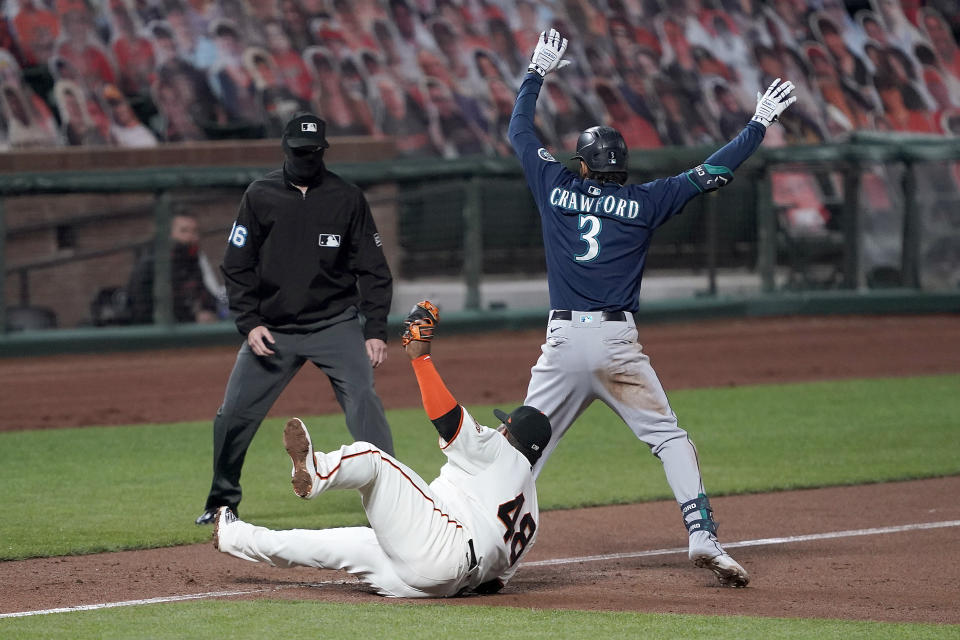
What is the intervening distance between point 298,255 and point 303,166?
39 centimetres

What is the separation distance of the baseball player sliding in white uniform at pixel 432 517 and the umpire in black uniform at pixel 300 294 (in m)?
1.16

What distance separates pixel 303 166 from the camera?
19.8 feet

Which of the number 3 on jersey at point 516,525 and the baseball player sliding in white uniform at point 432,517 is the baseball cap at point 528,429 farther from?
the number 3 on jersey at point 516,525

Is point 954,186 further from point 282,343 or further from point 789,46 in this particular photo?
point 282,343

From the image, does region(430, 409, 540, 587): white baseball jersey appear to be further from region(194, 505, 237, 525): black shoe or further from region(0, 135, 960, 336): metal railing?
region(0, 135, 960, 336): metal railing

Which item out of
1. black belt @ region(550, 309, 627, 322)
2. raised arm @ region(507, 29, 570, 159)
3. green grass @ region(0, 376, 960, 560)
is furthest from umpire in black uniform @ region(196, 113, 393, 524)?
black belt @ region(550, 309, 627, 322)

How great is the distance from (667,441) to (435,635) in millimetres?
1568

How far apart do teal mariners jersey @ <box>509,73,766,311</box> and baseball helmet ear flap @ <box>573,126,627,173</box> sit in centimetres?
7

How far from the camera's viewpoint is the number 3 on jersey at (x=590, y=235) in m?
5.50

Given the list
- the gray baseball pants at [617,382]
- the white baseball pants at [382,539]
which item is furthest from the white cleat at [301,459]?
the gray baseball pants at [617,382]

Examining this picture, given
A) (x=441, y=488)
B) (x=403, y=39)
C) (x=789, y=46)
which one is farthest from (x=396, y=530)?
(x=789, y=46)

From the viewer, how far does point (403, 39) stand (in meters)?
18.8

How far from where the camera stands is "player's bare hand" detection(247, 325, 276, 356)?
6.09 metres

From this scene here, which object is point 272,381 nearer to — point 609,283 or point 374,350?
point 374,350
